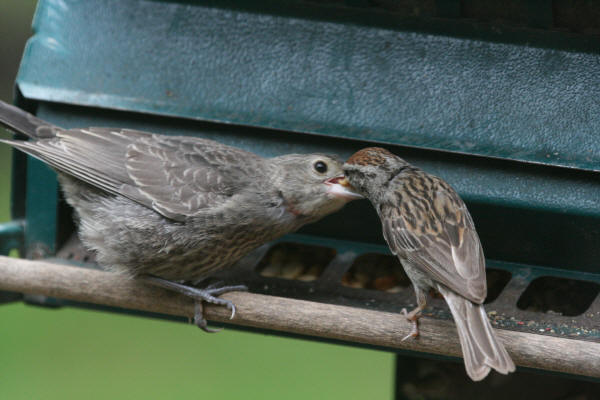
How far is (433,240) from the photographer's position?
3803mm

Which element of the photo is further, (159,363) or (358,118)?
(159,363)

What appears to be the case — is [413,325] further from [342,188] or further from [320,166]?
[320,166]

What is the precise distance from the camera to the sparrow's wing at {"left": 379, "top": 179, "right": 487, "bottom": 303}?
3.59 meters

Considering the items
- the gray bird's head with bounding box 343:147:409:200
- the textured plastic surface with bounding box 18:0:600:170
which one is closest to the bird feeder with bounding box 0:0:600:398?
the textured plastic surface with bounding box 18:0:600:170

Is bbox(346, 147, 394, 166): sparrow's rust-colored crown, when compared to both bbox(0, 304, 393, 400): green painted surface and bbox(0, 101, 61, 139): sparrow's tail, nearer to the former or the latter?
bbox(0, 101, 61, 139): sparrow's tail

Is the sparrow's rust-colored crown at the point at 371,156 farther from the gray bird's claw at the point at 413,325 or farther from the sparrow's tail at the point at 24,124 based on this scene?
the sparrow's tail at the point at 24,124

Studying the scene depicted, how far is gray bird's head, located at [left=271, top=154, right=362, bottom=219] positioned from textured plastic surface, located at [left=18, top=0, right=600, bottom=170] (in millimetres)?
143

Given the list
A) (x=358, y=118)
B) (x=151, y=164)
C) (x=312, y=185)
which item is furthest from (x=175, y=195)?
(x=358, y=118)

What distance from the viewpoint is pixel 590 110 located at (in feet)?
12.9

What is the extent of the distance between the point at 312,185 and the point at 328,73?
0.53m

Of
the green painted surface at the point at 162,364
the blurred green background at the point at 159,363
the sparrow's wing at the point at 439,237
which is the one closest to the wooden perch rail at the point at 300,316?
the sparrow's wing at the point at 439,237

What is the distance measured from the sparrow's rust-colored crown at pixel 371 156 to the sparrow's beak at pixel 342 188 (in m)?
A: 0.15

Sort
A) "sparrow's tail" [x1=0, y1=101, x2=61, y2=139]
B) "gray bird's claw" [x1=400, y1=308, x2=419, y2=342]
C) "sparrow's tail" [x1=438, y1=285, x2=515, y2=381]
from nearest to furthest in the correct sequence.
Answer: "sparrow's tail" [x1=438, y1=285, x2=515, y2=381], "gray bird's claw" [x1=400, y1=308, x2=419, y2=342], "sparrow's tail" [x1=0, y1=101, x2=61, y2=139]

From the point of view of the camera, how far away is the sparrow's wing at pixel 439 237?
141 inches
